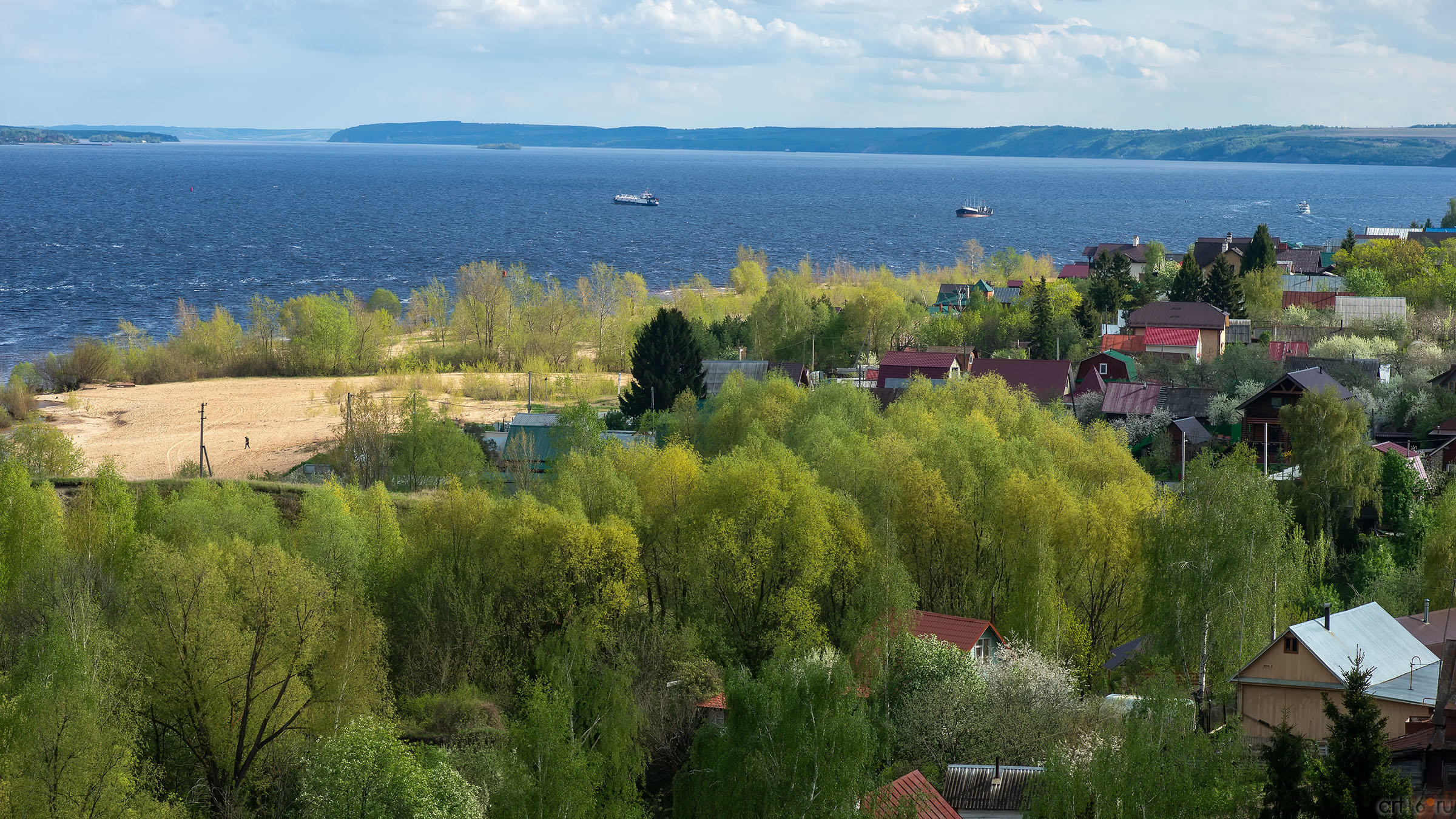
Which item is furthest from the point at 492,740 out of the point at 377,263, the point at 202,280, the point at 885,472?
the point at 377,263

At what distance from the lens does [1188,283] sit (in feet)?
234

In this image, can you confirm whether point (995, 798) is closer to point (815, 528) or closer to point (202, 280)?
point (815, 528)

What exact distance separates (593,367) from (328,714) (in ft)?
156

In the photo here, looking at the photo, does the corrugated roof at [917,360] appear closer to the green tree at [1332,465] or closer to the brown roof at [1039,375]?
the brown roof at [1039,375]

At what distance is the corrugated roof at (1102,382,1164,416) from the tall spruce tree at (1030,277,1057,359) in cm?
1350

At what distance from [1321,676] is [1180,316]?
4097 centimetres

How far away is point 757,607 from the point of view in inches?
1190

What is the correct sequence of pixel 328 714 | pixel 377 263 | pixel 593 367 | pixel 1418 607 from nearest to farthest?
pixel 328 714
pixel 1418 607
pixel 593 367
pixel 377 263

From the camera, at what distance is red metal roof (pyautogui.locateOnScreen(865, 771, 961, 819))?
66.0ft

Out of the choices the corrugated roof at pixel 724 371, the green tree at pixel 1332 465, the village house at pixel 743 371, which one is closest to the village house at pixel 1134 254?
the village house at pixel 743 371

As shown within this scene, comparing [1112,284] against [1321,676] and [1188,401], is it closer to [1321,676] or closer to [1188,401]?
[1188,401]

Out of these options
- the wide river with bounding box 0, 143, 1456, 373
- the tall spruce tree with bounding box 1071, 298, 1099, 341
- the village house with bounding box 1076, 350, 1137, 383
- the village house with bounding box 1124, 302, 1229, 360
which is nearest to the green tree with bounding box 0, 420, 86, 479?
the wide river with bounding box 0, 143, 1456, 373

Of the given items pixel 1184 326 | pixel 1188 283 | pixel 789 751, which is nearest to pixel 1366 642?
pixel 789 751

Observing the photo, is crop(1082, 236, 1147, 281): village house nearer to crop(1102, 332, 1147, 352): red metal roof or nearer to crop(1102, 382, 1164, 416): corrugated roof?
crop(1102, 332, 1147, 352): red metal roof
